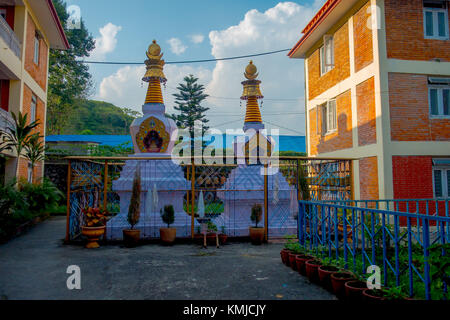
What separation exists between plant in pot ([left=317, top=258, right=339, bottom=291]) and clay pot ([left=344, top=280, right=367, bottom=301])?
0.47m

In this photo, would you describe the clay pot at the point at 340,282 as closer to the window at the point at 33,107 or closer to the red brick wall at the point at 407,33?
the red brick wall at the point at 407,33

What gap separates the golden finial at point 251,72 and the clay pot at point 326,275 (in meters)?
9.89

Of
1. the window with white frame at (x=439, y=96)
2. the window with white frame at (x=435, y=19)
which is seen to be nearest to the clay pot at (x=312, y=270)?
the window with white frame at (x=439, y=96)

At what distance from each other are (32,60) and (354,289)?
1563 cm

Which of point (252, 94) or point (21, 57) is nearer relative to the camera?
point (21, 57)

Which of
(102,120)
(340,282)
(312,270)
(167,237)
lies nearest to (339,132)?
(167,237)

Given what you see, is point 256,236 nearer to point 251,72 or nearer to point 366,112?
point 366,112

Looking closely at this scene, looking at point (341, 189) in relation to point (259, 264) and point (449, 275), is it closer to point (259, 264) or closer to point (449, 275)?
point (259, 264)

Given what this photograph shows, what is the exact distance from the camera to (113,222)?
10047mm

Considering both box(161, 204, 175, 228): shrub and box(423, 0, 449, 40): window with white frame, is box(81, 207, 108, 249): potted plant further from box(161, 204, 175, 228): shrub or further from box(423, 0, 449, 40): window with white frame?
box(423, 0, 449, 40): window with white frame

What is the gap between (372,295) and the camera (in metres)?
4.16

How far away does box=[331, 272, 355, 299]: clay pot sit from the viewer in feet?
15.6

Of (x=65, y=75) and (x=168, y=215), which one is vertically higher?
(x=65, y=75)

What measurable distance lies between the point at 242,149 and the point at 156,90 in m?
4.06
